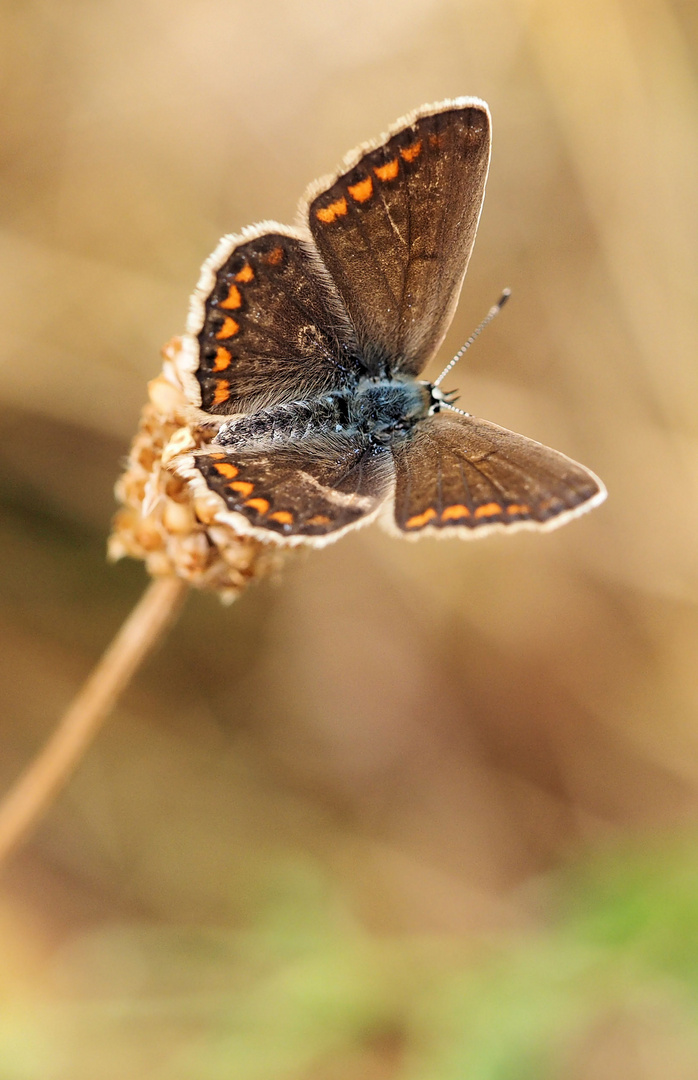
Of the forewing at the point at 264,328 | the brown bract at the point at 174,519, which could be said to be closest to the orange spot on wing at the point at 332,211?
the forewing at the point at 264,328

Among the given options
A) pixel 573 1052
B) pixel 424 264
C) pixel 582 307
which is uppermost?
pixel 424 264

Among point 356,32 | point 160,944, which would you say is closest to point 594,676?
point 160,944

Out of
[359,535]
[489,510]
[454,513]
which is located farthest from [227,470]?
[359,535]

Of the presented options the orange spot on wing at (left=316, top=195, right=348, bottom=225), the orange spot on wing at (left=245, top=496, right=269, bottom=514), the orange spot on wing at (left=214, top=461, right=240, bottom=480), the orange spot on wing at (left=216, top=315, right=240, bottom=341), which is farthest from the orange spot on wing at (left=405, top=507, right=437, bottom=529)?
the orange spot on wing at (left=316, top=195, right=348, bottom=225)

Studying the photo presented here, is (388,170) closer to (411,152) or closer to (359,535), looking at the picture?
(411,152)

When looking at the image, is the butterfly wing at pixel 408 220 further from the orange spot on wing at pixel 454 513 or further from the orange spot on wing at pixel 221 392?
the orange spot on wing at pixel 454 513

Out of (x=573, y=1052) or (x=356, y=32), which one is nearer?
(x=573, y=1052)

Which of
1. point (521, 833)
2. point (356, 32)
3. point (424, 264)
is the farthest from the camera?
point (356, 32)

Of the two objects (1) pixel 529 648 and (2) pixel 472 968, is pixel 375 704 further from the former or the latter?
(2) pixel 472 968
